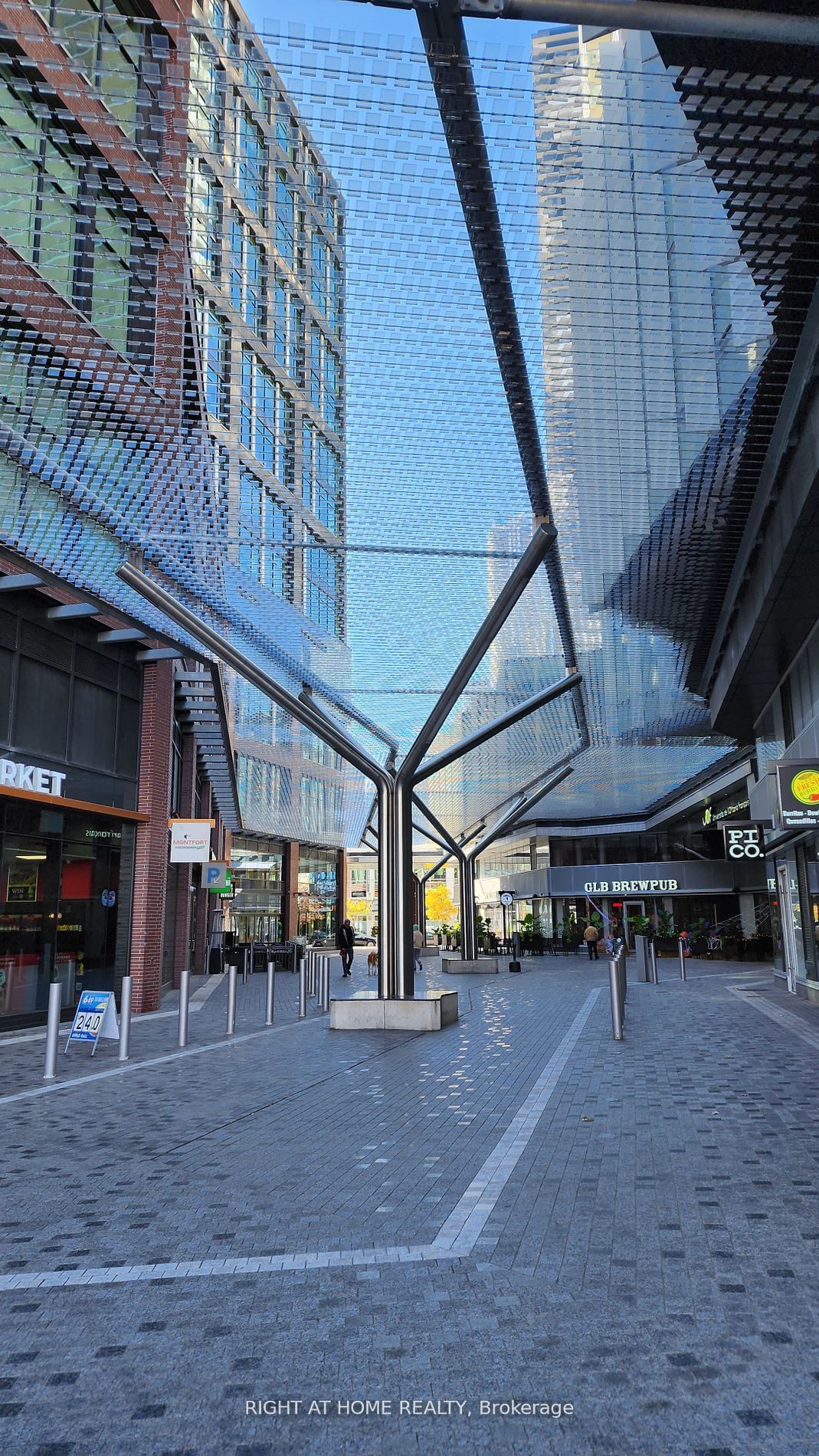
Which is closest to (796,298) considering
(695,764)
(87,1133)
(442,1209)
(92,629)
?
(442,1209)

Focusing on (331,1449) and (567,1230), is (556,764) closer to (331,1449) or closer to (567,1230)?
(567,1230)

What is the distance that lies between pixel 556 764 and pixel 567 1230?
24136mm

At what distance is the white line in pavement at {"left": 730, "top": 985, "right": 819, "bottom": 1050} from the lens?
1266 cm

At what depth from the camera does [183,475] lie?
975cm

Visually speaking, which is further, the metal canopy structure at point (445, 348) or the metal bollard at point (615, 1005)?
the metal bollard at point (615, 1005)

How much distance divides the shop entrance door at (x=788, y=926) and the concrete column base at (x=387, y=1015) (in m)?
9.85

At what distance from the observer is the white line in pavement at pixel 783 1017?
12659 millimetres

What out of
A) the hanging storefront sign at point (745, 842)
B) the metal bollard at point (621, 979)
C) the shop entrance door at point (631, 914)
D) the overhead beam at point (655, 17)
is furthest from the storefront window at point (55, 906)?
the shop entrance door at point (631, 914)

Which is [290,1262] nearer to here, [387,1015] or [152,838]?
[387,1015]

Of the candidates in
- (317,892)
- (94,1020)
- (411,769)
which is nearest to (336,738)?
(411,769)

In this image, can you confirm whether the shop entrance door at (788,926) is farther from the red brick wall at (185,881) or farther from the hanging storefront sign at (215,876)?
the red brick wall at (185,881)

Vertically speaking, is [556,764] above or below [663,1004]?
above

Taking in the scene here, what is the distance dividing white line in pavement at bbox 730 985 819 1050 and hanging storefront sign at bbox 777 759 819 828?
8.85 ft

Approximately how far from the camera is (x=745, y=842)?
82.1 ft
